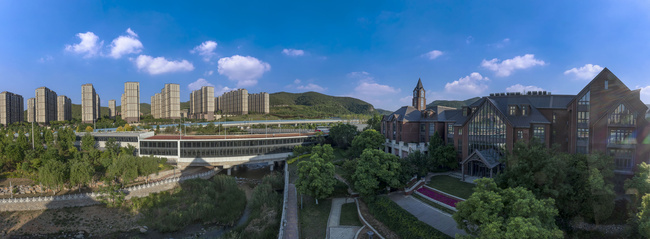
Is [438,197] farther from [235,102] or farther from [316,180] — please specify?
[235,102]

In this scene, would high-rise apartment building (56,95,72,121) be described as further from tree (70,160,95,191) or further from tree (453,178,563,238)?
tree (453,178,563,238)

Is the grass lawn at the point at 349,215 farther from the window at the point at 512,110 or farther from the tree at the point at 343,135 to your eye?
the tree at the point at 343,135

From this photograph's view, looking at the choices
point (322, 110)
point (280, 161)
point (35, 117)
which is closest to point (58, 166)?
point (280, 161)

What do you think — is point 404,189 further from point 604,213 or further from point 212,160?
point 212,160

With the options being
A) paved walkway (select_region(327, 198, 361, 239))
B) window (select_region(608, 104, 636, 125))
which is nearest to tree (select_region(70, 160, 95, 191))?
paved walkway (select_region(327, 198, 361, 239))

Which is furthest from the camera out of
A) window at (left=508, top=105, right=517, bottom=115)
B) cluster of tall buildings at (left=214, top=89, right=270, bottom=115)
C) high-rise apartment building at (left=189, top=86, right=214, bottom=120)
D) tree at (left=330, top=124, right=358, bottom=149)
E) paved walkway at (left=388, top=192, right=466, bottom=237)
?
cluster of tall buildings at (left=214, top=89, right=270, bottom=115)

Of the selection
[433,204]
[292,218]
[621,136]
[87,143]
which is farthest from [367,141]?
[87,143]
